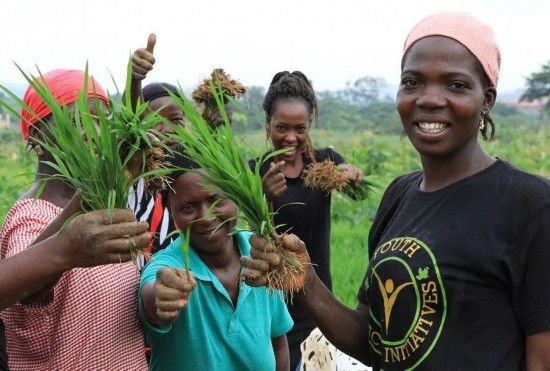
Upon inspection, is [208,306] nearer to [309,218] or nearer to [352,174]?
[309,218]

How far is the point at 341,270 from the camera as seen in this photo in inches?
294

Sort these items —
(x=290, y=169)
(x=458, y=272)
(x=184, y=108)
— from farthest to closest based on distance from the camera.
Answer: (x=290, y=169) < (x=184, y=108) < (x=458, y=272)

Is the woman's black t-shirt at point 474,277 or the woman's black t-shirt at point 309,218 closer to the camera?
the woman's black t-shirt at point 474,277

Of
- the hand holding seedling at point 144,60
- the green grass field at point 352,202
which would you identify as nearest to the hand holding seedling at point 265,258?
the green grass field at point 352,202

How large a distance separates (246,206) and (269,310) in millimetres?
666

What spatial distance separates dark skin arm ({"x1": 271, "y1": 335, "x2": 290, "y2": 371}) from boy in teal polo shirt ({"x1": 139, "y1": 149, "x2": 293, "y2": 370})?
0.23 meters

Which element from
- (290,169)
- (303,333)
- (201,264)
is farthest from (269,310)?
(290,169)

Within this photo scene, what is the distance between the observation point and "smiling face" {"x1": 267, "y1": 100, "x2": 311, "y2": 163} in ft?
16.2

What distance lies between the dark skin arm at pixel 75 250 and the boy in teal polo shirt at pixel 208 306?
1.78ft

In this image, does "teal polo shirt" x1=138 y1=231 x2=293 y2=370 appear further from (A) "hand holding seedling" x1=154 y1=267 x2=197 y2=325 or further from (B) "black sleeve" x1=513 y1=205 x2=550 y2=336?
(B) "black sleeve" x1=513 y1=205 x2=550 y2=336

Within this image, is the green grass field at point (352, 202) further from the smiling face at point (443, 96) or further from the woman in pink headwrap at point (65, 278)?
the smiling face at point (443, 96)

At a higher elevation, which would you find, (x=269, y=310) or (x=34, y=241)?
(x=34, y=241)

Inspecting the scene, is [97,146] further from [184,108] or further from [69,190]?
[69,190]

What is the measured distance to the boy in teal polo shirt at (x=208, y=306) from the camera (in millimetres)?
2855
